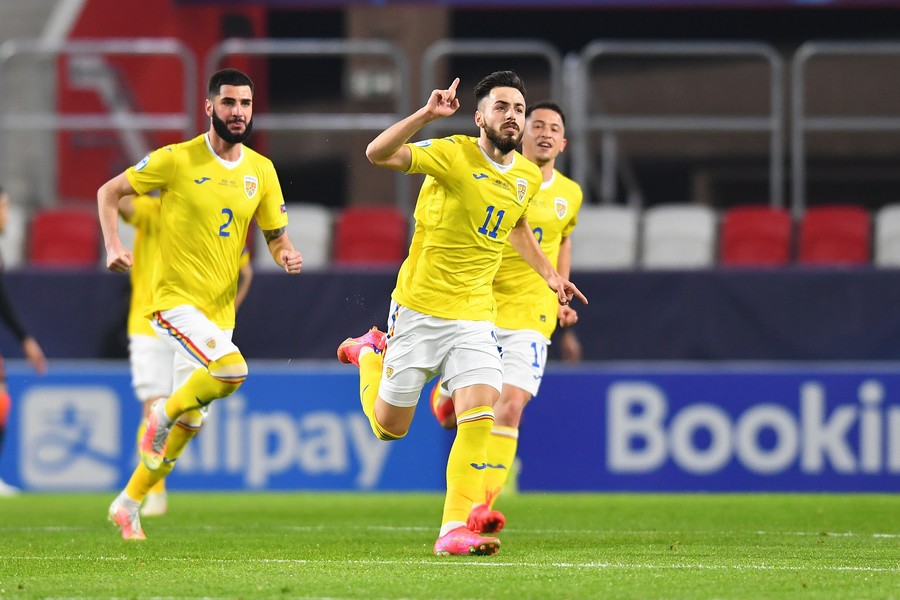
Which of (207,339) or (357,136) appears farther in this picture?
(357,136)

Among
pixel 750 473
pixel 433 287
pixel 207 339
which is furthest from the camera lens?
pixel 750 473

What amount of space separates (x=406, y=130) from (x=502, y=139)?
0.63 metres

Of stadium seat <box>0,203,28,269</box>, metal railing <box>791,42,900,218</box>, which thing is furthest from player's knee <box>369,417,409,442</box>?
stadium seat <box>0,203,28,269</box>

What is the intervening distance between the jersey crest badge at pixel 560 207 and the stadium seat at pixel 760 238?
206 inches

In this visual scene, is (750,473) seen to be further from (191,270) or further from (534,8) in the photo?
(534,8)

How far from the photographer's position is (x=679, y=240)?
14.2 meters

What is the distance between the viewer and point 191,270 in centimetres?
868

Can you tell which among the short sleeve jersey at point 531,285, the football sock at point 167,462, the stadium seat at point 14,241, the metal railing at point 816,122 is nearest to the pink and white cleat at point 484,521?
the short sleeve jersey at point 531,285

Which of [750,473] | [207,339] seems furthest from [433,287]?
[750,473]

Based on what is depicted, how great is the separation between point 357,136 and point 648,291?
6086 mm

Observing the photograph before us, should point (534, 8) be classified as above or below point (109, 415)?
above

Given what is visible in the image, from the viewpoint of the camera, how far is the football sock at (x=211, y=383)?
8359 mm

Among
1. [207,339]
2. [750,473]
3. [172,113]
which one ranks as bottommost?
[750,473]

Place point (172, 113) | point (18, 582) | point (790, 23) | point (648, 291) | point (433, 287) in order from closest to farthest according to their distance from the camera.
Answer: point (18, 582), point (433, 287), point (648, 291), point (172, 113), point (790, 23)
